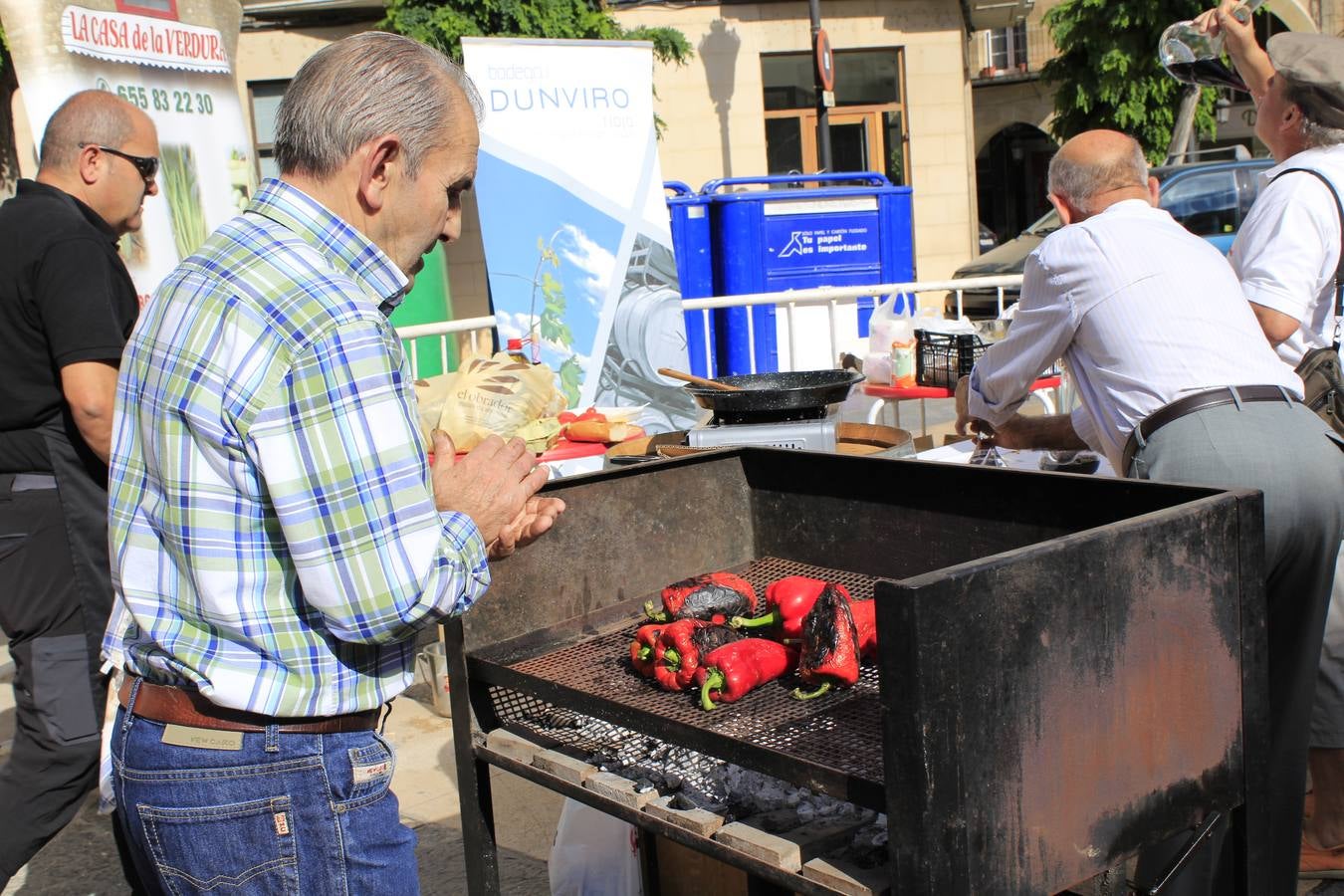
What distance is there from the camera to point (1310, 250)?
304 cm

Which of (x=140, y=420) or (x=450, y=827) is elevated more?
(x=140, y=420)

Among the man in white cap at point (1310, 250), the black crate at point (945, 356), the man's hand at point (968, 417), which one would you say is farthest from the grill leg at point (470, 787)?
the black crate at point (945, 356)

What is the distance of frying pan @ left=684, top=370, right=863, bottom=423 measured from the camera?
3.74m

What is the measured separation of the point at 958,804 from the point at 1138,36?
65.2 feet

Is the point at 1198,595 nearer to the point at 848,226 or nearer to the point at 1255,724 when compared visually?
the point at 1255,724

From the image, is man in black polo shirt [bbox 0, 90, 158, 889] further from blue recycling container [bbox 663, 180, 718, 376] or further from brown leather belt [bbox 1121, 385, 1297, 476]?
blue recycling container [bbox 663, 180, 718, 376]

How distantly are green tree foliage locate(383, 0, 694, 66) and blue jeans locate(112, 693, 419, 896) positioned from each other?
11793 mm

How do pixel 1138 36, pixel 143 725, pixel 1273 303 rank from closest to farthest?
pixel 143 725 < pixel 1273 303 < pixel 1138 36

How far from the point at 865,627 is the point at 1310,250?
5.34 ft

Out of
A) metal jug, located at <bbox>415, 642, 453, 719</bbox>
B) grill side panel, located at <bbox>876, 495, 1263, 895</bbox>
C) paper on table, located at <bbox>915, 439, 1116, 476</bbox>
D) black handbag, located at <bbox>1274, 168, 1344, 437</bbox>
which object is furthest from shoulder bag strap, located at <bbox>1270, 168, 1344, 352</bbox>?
metal jug, located at <bbox>415, 642, 453, 719</bbox>

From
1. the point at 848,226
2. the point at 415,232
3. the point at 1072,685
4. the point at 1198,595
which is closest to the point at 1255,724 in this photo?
the point at 1198,595

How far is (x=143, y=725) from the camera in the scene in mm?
1785

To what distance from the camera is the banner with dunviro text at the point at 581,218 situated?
7.17 metres

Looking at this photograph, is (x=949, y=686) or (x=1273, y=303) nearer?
(x=949, y=686)
